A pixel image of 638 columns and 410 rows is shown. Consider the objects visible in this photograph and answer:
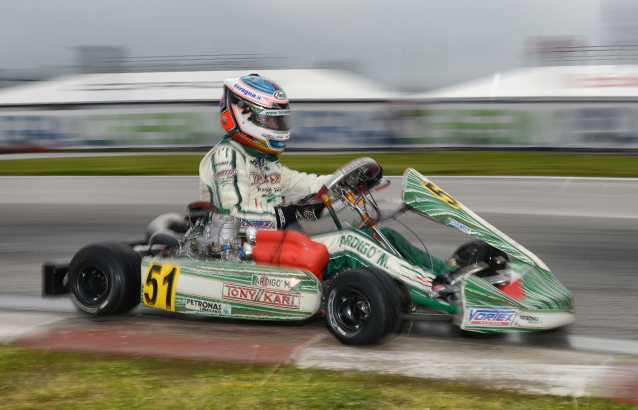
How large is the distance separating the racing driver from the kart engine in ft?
0.28

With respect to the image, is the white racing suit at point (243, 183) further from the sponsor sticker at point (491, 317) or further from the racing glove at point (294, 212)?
the sponsor sticker at point (491, 317)

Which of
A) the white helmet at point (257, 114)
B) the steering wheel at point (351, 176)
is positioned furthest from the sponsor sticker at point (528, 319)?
the white helmet at point (257, 114)

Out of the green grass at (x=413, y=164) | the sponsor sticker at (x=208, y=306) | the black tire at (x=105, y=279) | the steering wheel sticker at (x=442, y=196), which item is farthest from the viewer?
the green grass at (x=413, y=164)

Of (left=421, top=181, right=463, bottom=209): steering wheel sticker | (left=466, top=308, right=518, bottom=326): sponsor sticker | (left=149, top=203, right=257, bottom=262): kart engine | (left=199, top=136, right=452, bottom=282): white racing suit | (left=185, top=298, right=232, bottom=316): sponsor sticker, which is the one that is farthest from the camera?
(left=149, top=203, right=257, bottom=262): kart engine

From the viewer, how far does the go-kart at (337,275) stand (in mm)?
4109

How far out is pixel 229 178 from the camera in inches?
193

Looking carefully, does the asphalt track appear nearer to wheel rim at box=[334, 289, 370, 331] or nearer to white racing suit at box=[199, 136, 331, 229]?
wheel rim at box=[334, 289, 370, 331]

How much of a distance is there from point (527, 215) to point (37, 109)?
453 inches

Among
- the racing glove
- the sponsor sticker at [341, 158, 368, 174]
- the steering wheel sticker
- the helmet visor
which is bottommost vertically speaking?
the racing glove

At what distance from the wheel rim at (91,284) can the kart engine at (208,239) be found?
0.40m

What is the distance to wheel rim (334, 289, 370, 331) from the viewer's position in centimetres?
422

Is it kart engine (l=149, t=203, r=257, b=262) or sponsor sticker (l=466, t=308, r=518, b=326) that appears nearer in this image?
sponsor sticker (l=466, t=308, r=518, b=326)

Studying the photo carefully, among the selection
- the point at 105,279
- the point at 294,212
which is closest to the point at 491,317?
the point at 294,212

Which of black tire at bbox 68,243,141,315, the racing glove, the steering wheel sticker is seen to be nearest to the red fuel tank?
the racing glove
